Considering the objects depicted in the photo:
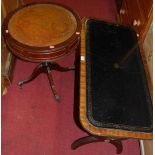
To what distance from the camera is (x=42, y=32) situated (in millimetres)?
1998

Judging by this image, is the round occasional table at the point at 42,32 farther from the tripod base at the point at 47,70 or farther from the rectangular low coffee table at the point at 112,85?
the tripod base at the point at 47,70

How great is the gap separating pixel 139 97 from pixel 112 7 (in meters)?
2.03

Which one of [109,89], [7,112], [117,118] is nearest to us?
[117,118]

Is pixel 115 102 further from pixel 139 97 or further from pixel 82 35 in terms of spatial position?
pixel 82 35

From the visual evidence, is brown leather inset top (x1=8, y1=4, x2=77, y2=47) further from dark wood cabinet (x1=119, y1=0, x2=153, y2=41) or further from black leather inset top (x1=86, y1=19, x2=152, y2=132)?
dark wood cabinet (x1=119, y1=0, x2=153, y2=41)

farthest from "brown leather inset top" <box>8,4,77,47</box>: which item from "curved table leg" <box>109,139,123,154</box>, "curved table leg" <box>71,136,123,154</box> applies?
"curved table leg" <box>109,139,123,154</box>

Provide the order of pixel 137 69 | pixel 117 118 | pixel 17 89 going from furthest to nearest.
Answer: pixel 17 89 < pixel 137 69 < pixel 117 118

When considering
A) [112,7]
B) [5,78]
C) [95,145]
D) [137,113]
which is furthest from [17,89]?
[112,7]

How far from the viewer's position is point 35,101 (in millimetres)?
2568

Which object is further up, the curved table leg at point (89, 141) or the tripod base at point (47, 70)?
the tripod base at point (47, 70)

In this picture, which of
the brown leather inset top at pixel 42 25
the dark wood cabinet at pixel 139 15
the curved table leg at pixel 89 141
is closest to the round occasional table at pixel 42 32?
the brown leather inset top at pixel 42 25

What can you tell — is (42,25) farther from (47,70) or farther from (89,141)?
(89,141)

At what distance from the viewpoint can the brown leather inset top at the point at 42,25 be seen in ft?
6.38

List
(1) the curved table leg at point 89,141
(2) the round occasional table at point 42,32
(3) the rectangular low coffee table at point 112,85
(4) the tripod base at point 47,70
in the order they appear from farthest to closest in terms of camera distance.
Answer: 1. (4) the tripod base at point 47,70
2. (1) the curved table leg at point 89,141
3. (2) the round occasional table at point 42,32
4. (3) the rectangular low coffee table at point 112,85
